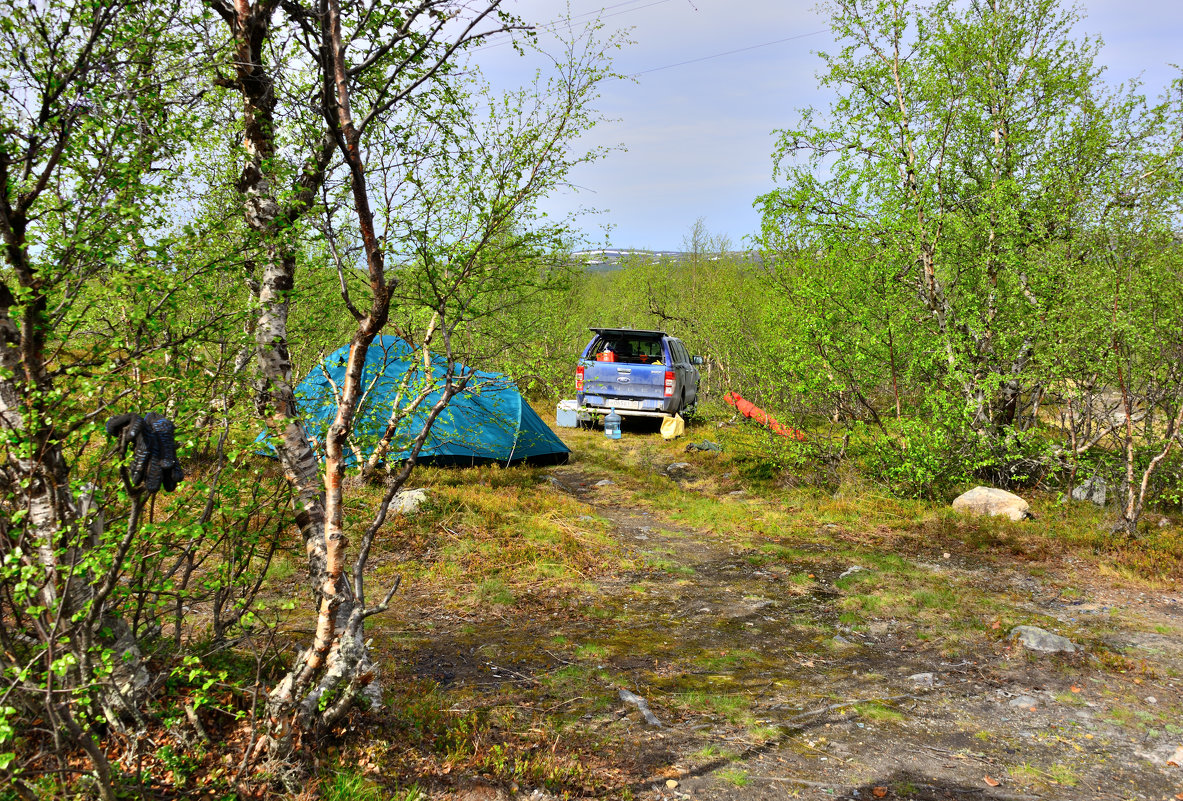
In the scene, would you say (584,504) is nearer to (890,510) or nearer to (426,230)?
(890,510)

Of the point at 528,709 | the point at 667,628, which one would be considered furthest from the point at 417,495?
the point at 528,709

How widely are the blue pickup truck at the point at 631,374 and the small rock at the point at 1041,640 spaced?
9391mm

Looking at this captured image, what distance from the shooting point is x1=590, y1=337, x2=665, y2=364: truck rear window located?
1449cm

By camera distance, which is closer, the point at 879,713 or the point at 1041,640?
the point at 879,713

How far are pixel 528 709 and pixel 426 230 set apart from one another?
11.0ft

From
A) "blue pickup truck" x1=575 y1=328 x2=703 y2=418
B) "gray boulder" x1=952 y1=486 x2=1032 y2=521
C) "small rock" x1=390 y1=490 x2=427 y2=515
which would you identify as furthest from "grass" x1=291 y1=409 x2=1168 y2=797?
"blue pickup truck" x1=575 y1=328 x2=703 y2=418

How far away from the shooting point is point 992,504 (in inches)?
343

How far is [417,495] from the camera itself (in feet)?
28.1

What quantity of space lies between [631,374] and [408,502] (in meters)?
7.11

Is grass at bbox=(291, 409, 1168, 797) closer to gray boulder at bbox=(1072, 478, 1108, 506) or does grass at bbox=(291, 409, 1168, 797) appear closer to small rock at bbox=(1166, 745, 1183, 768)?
small rock at bbox=(1166, 745, 1183, 768)

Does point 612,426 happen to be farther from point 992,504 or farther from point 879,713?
point 879,713

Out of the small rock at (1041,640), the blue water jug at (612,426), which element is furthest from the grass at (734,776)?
the blue water jug at (612,426)

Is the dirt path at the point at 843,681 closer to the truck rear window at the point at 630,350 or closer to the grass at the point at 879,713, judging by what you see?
the grass at the point at 879,713

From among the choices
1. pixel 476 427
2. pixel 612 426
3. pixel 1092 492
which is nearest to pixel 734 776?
pixel 476 427
